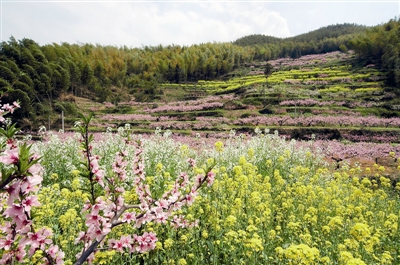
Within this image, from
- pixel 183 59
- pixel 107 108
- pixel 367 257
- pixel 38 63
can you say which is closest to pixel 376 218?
pixel 367 257

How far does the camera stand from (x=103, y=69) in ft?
189

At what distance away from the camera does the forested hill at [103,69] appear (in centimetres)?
3503

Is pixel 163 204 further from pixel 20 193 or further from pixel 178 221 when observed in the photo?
pixel 20 193

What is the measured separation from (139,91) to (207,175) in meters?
55.1

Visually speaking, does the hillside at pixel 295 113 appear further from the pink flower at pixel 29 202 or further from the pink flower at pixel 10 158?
the pink flower at pixel 10 158

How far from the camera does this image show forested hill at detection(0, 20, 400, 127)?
35.0 m

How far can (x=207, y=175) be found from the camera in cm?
256

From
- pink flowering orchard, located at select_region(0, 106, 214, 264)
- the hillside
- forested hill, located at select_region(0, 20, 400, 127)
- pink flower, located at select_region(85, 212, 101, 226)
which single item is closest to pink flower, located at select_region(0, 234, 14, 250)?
pink flowering orchard, located at select_region(0, 106, 214, 264)


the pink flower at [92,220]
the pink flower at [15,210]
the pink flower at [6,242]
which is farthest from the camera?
the pink flower at [92,220]

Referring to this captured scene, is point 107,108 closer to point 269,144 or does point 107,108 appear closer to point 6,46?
point 6,46

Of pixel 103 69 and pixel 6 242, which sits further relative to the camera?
pixel 103 69

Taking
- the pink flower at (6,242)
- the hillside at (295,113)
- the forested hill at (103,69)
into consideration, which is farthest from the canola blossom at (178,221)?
the forested hill at (103,69)

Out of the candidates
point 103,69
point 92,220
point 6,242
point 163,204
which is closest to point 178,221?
point 163,204

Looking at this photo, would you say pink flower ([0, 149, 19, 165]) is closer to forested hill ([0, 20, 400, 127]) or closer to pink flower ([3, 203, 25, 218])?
pink flower ([3, 203, 25, 218])
